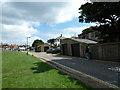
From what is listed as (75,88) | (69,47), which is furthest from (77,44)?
(75,88)

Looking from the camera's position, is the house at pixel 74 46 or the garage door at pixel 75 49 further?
the garage door at pixel 75 49

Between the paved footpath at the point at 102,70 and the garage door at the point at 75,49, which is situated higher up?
the garage door at the point at 75,49

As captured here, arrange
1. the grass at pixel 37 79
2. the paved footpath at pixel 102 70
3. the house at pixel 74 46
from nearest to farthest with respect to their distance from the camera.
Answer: the grass at pixel 37 79
the paved footpath at pixel 102 70
the house at pixel 74 46

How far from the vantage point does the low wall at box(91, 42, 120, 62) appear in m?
12.9

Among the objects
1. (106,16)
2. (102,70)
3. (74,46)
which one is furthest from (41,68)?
(74,46)

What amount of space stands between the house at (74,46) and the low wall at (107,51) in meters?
3.17

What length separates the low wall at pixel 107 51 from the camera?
1288 cm

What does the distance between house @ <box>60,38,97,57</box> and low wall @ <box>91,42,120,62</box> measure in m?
3.17

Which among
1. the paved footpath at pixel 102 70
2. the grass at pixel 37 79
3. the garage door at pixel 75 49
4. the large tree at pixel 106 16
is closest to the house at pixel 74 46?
the garage door at pixel 75 49

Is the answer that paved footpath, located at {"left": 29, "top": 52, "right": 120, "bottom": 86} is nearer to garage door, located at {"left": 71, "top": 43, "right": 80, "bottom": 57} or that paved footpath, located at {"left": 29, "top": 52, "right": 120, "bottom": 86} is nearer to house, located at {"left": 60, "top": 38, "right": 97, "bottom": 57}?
Answer: house, located at {"left": 60, "top": 38, "right": 97, "bottom": 57}

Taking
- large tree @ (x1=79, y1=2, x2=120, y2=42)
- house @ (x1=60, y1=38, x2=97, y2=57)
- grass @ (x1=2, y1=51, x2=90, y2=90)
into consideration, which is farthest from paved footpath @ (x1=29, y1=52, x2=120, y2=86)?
house @ (x1=60, y1=38, x2=97, y2=57)

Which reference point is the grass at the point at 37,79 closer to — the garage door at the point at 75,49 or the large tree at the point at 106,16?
the large tree at the point at 106,16

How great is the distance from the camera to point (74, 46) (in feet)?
76.3

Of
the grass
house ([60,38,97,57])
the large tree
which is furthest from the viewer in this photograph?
house ([60,38,97,57])
